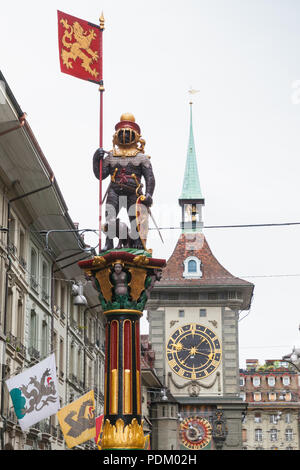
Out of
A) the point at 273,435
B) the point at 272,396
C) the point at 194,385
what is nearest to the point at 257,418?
the point at 273,435

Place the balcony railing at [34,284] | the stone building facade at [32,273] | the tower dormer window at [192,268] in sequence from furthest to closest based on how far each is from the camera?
the tower dormer window at [192,268]
the balcony railing at [34,284]
the stone building facade at [32,273]

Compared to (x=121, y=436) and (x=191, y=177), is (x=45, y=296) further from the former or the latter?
(x=191, y=177)

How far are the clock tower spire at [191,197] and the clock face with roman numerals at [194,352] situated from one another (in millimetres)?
7760

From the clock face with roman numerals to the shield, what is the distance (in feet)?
146

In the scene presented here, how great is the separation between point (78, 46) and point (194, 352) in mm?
44283

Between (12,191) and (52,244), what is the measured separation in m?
6.43

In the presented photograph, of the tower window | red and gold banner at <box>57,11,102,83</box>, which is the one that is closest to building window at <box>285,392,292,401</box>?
the tower window

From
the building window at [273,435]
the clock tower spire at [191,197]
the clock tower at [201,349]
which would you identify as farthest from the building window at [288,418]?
the clock tower at [201,349]

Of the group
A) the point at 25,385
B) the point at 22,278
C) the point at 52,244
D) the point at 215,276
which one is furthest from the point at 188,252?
the point at 25,385

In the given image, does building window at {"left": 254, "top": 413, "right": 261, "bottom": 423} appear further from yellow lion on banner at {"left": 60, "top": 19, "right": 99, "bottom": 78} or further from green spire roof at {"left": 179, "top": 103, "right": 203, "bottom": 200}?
yellow lion on banner at {"left": 60, "top": 19, "right": 99, "bottom": 78}

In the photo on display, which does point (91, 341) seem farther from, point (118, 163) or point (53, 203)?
point (118, 163)

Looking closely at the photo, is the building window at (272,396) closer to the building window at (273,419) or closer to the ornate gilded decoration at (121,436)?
the building window at (273,419)

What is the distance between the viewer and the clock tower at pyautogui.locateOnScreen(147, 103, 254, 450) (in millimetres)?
61062

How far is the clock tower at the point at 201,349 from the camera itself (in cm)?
6106
